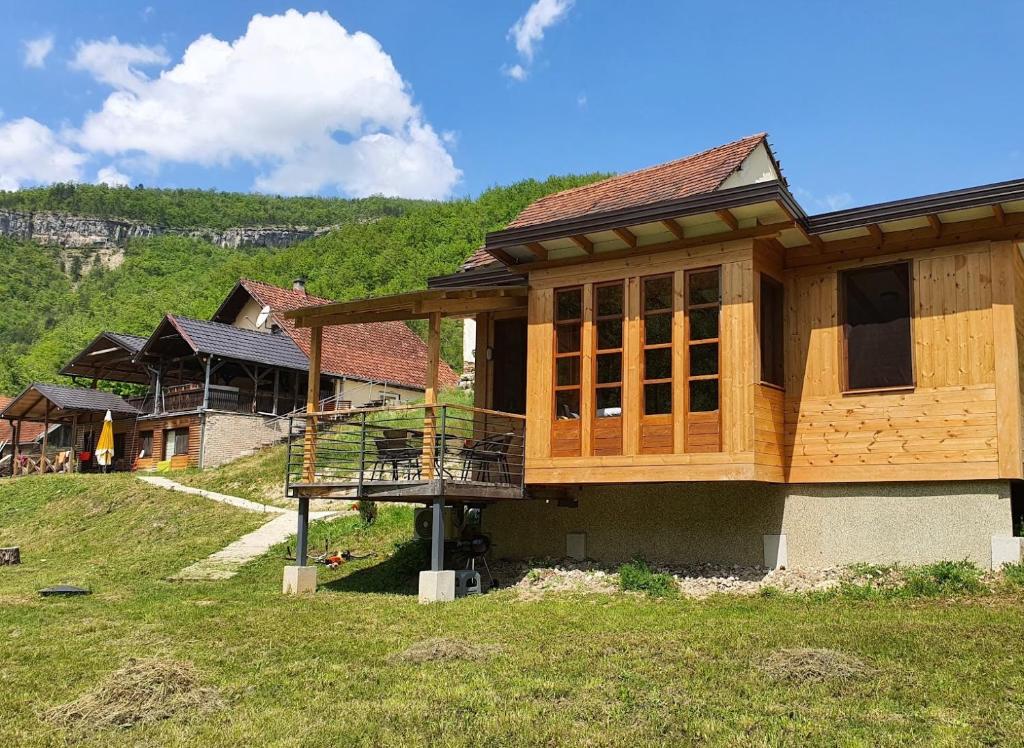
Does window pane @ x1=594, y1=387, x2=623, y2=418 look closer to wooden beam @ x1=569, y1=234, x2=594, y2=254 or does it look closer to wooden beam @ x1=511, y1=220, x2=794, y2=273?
wooden beam @ x1=511, y1=220, x2=794, y2=273

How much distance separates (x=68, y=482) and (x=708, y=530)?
2159cm

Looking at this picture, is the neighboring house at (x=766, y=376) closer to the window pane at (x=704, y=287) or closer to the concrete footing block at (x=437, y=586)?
the window pane at (x=704, y=287)

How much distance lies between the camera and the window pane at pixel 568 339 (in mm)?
13297

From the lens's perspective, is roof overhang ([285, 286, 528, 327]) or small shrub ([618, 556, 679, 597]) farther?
roof overhang ([285, 286, 528, 327])

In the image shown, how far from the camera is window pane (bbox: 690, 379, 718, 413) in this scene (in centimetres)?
1198

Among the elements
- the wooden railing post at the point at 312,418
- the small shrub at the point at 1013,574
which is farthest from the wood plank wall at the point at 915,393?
the wooden railing post at the point at 312,418

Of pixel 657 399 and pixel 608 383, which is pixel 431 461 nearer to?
pixel 608 383

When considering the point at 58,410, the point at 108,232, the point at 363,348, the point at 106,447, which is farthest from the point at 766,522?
the point at 108,232

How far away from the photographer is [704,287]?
12289mm

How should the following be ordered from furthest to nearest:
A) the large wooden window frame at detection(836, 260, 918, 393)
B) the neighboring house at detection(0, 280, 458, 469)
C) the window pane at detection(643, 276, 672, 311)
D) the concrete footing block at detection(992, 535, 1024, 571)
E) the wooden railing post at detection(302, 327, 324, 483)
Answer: the neighboring house at detection(0, 280, 458, 469)
the wooden railing post at detection(302, 327, 324, 483)
the window pane at detection(643, 276, 672, 311)
the large wooden window frame at detection(836, 260, 918, 393)
the concrete footing block at detection(992, 535, 1024, 571)

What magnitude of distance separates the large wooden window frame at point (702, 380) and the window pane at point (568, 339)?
1666mm

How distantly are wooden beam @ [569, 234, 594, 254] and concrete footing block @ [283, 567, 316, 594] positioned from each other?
565cm

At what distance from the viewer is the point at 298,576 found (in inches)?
526

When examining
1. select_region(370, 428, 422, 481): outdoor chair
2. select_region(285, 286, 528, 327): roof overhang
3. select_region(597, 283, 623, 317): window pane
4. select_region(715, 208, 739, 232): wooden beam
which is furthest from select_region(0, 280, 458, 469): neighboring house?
select_region(715, 208, 739, 232): wooden beam
